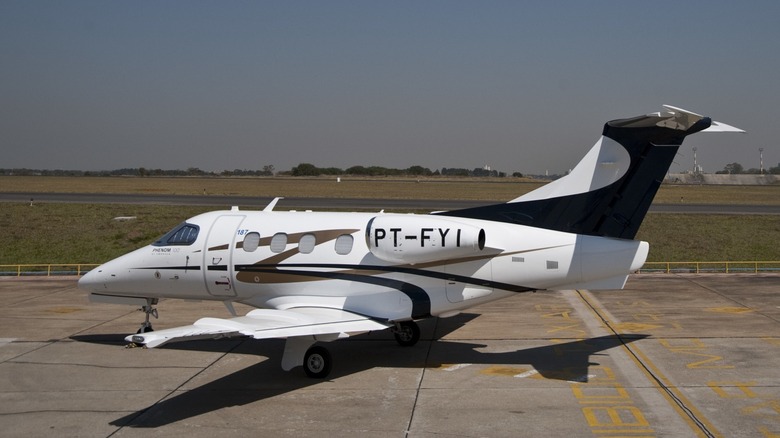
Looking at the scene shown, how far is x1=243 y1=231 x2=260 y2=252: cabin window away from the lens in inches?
630

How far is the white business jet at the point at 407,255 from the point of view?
13930 millimetres

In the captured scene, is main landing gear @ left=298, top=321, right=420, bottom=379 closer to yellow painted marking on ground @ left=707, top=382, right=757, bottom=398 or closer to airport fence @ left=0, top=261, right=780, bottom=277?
yellow painted marking on ground @ left=707, top=382, right=757, bottom=398

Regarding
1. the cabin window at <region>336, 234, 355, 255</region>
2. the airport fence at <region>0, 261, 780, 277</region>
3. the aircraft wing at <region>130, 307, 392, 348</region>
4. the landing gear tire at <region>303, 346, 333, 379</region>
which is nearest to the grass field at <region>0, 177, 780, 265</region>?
the airport fence at <region>0, 261, 780, 277</region>

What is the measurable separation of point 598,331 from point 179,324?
412 inches

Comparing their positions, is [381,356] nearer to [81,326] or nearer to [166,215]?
[81,326]

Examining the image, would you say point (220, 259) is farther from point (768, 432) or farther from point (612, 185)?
point (768, 432)

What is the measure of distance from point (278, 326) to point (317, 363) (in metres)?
1.21

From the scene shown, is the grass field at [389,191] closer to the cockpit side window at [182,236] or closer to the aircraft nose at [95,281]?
the cockpit side window at [182,236]

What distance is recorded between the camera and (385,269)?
15086mm

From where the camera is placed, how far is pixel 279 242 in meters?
15.9

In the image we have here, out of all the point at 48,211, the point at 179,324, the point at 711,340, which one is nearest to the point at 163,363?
the point at 179,324

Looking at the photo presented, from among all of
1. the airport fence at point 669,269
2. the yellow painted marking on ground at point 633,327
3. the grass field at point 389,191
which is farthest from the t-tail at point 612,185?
the grass field at point 389,191

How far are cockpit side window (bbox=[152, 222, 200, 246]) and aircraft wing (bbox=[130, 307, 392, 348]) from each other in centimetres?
287

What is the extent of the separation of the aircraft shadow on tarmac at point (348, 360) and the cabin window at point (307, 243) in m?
2.37
